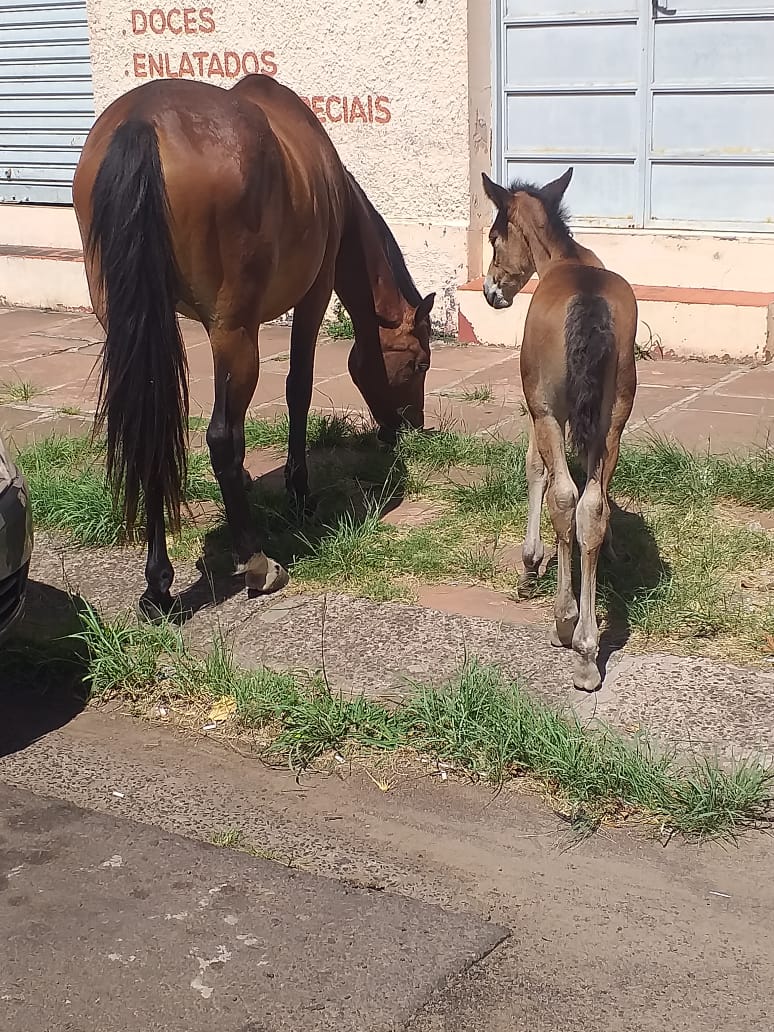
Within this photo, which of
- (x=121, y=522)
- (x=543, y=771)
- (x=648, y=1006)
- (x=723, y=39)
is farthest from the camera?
(x=723, y=39)

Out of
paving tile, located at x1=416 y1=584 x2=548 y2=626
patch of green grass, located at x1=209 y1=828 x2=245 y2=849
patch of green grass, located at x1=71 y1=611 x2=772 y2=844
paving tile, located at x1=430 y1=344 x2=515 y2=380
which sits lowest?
patch of green grass, located at x1=209 y1=828 x2=245 y2=849

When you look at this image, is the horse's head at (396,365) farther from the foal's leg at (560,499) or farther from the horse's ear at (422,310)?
the foal's leg at (560,499)

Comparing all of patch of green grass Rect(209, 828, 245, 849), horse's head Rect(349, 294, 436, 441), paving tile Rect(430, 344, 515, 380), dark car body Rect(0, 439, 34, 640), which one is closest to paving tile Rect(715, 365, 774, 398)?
paving tile Rect(430, 344, 515, 380)

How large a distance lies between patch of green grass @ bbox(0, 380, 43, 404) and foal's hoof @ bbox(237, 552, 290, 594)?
3.59m

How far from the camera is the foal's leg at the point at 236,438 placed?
4.73 m

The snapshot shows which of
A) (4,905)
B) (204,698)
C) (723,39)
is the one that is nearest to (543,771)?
(204,698)

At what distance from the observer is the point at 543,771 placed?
3693 mm

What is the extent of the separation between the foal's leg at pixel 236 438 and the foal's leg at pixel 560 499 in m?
1.23

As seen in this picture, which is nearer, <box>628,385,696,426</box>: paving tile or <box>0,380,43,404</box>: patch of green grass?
<box>628,385,696,426</box>: paving tile

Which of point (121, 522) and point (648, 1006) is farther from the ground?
point (121, 522)

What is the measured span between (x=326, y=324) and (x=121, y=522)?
14.0 ft

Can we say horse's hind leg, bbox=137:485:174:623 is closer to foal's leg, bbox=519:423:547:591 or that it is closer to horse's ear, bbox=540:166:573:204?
foal's leg, bbox=519:423:547:591

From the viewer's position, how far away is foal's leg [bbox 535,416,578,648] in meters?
4.11

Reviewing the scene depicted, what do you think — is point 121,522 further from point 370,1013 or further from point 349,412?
point 370,1013
